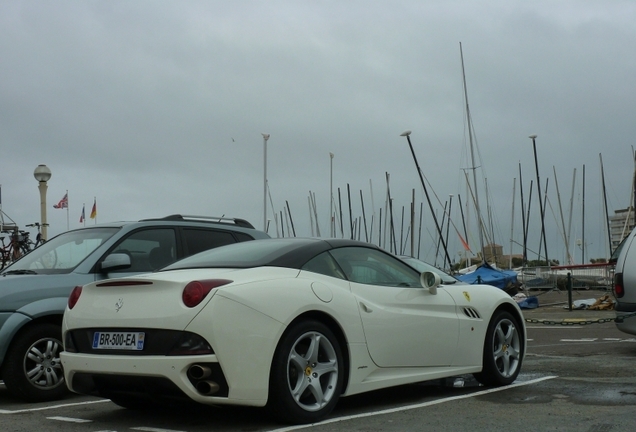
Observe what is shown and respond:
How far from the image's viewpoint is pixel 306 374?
5938 mm

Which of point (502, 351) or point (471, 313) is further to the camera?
point (502, 351)

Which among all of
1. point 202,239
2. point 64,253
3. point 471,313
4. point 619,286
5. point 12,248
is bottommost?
point 471,313

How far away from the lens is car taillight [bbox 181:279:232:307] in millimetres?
5555

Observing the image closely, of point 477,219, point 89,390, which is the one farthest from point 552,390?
point 477,219

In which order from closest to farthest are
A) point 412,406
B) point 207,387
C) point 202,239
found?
point 207,387, point 412,406, point 202,239

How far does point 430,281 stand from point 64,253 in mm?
3875

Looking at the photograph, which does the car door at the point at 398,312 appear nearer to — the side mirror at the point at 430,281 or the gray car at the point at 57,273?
the side mirror at the point at 430,281

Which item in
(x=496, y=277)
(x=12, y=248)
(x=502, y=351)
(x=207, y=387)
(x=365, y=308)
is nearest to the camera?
(x=207, y=387)

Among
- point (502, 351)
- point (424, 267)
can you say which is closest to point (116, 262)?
point (502, 351)

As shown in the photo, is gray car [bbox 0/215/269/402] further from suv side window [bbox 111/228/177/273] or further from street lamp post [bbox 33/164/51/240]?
street lamp post [bbox 33/164/51/240]

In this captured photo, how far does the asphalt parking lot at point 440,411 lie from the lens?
5855 millimetres

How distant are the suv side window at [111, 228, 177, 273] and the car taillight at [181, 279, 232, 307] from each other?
Answer: 3133 mm

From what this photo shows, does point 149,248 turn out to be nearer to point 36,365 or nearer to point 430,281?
point 36,365

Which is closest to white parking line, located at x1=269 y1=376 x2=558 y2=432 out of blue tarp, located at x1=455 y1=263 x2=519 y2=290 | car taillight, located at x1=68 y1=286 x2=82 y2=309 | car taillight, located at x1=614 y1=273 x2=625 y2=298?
car taillight, located at x1=68 y1=286 x2=82 y2=309
